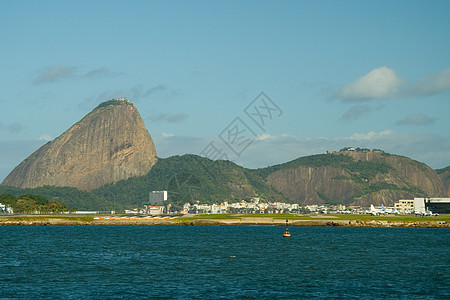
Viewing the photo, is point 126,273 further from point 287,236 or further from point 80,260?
point 287,236

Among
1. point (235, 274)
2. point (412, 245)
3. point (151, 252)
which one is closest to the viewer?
point (235, 274)

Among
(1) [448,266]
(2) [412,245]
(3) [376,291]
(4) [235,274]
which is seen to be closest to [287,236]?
(2) [412,245]

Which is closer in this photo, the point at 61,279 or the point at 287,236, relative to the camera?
the point at 61,279

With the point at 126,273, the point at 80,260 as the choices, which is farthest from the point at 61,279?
the point at 80,260

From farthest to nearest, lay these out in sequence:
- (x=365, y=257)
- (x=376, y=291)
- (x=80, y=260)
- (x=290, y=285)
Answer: (x=365, y=257), (x=80, y=260), (x=290, y=285), (x=376, y=291)

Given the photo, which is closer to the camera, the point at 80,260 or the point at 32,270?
the point at 32,270

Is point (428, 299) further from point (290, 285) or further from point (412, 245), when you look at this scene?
point (412, 245)
